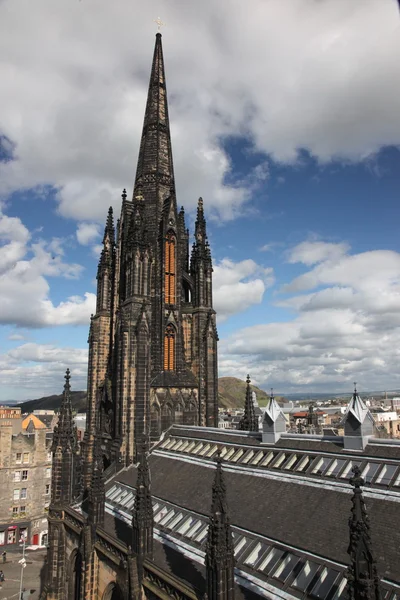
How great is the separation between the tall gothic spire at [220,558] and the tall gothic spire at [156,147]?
27.4 meters

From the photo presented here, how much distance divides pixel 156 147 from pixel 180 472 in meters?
26.4

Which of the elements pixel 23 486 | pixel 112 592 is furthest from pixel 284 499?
pixel 23 486

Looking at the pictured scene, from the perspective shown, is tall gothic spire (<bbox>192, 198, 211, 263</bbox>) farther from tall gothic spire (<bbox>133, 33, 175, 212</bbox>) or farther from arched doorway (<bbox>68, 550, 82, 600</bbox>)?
arched doorway (<bbox>68, 550, 82, 600</bbox>)

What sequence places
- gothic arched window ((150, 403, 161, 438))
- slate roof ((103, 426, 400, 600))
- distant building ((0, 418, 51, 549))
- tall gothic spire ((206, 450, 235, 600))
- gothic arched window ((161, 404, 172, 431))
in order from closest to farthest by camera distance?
1. tall gothic spire ((206, 450, 235, 600))
2. slate roof ((103, 426, 400, 600))
3. gothic arched window ((150, 403, 161, 438))
4. gothic arched window ((161, 404, 172, 431))
5. distant building ((0, 418, 51, 549))

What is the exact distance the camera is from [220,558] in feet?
40.5

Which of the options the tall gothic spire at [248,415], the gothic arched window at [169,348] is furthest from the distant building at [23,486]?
the tall gothic spire at [248,415]

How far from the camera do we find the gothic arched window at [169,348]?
33375 mm

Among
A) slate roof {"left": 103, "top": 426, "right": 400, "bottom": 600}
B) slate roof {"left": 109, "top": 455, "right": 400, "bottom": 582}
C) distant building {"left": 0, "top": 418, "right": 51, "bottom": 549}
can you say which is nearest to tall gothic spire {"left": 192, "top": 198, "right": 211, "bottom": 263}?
slate roof {"left": 103, "top": 426, "right": 400, "bottom": 600}

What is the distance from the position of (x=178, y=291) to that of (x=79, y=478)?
15562mm

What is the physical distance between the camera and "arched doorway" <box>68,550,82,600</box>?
24609mm

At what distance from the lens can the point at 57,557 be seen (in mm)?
26172

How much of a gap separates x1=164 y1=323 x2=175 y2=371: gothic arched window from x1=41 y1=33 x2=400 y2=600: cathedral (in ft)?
→ 0.26

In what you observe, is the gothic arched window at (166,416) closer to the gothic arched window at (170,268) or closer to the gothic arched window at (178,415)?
the gothic arched window at (178,415)

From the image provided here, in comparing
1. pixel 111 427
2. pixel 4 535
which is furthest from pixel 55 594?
pixel 4 535
